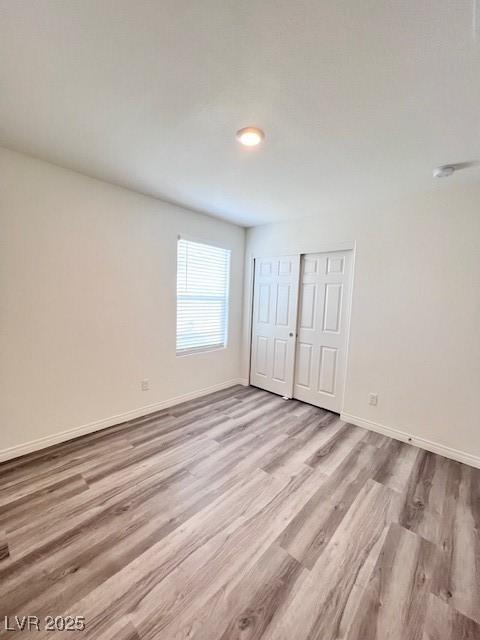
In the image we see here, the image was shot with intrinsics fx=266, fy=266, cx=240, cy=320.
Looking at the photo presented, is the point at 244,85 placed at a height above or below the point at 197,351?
above

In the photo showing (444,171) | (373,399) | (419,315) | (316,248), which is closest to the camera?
(444,171)

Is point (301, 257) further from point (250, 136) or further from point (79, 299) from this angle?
point (79, 299)

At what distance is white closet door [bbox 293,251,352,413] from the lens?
10.4 feet

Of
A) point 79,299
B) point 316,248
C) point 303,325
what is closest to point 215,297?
point 303,325

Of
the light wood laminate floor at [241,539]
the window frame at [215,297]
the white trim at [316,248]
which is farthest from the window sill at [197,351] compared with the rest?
the white trim at [316,248]

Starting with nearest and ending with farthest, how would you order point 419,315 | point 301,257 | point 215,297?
point 419,315, point 301,257, point 215,297

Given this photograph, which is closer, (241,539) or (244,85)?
(244,85)

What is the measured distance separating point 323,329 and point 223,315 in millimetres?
1434

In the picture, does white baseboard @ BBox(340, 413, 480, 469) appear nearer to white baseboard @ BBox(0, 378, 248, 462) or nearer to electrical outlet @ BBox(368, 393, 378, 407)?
electrical outlet @ BBox(368, 393, 378, 407)

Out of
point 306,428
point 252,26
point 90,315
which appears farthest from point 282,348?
point 252,26

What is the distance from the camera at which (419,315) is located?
257 centimetres

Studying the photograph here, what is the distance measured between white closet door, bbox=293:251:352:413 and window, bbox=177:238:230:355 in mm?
1125

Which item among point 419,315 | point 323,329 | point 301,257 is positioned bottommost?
point 323,329

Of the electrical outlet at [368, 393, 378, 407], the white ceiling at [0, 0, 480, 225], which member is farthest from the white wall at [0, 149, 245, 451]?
the electrical outlet at [368, 393, 378, 407]
